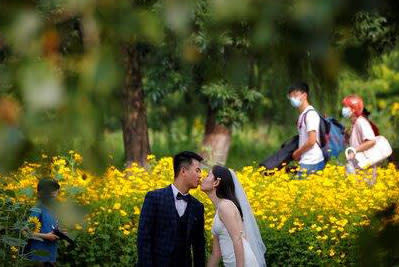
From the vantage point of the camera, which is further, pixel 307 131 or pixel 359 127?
pixel 359 127

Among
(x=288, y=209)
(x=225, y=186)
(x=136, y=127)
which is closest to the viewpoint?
(x=225, y=186)

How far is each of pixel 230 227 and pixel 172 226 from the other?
1.05 feet

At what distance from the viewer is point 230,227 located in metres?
5.96

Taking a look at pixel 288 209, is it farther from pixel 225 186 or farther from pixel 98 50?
pixel 98 50

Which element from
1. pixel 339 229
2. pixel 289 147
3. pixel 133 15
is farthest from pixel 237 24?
pixel 289 147

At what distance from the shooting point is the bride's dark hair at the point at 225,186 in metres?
6.20

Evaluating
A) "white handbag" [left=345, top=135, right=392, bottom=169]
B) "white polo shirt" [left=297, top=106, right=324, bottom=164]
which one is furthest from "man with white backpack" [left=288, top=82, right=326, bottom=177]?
"white handbag" [left=345, top=135, right=392, bottom=169]

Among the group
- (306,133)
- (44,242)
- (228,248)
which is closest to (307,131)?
(306,133)

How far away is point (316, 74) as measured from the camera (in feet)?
5.30

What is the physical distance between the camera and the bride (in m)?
5.97

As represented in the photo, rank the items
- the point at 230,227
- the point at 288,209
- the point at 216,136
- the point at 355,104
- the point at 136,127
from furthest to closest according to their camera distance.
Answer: the point at 216,136 < the point at 136,127 < the point at 355,104 < the point at 288,209 < the point at 230,227

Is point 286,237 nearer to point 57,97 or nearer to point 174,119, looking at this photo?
point 57,97

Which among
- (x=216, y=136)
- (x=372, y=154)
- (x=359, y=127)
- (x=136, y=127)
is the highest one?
(x=216, y=136)

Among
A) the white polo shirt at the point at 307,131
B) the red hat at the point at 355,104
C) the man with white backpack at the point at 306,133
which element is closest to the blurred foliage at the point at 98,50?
the man with white backpack at the point at 306,133
